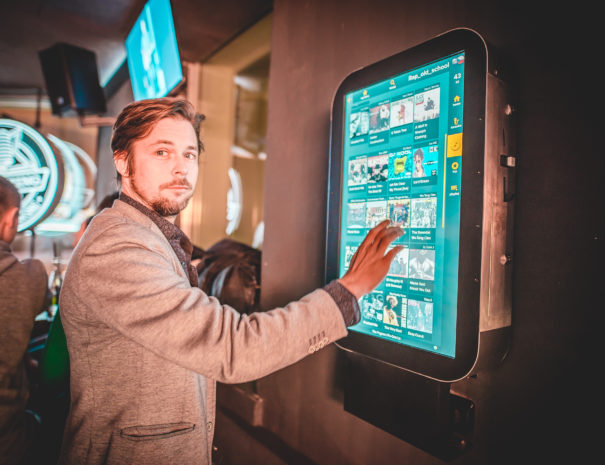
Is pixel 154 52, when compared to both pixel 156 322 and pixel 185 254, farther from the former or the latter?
pixel 156 322

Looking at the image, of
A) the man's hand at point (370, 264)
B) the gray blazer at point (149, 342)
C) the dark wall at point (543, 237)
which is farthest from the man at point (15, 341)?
the man's hand at point (370, 264)

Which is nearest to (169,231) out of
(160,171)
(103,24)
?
(160,171)

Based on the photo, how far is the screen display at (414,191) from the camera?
918mm

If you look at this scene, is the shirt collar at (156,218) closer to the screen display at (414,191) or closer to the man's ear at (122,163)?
the man's ear at (122,163)

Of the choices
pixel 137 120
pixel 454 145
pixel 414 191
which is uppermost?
pixel 137 120

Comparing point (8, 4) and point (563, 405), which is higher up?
point (8, 4)

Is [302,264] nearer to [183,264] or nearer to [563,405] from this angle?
[183,264]

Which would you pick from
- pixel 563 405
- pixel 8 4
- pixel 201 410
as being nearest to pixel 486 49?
pixel 563 405

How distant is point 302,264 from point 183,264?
0.64m

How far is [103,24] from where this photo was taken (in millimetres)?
2963

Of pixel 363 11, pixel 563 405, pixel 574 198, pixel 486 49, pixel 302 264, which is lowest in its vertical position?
pixel 563 405

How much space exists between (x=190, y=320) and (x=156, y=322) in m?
0.08

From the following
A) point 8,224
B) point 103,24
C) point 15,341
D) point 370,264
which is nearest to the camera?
point 370,264

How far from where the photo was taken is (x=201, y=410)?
1062mm
